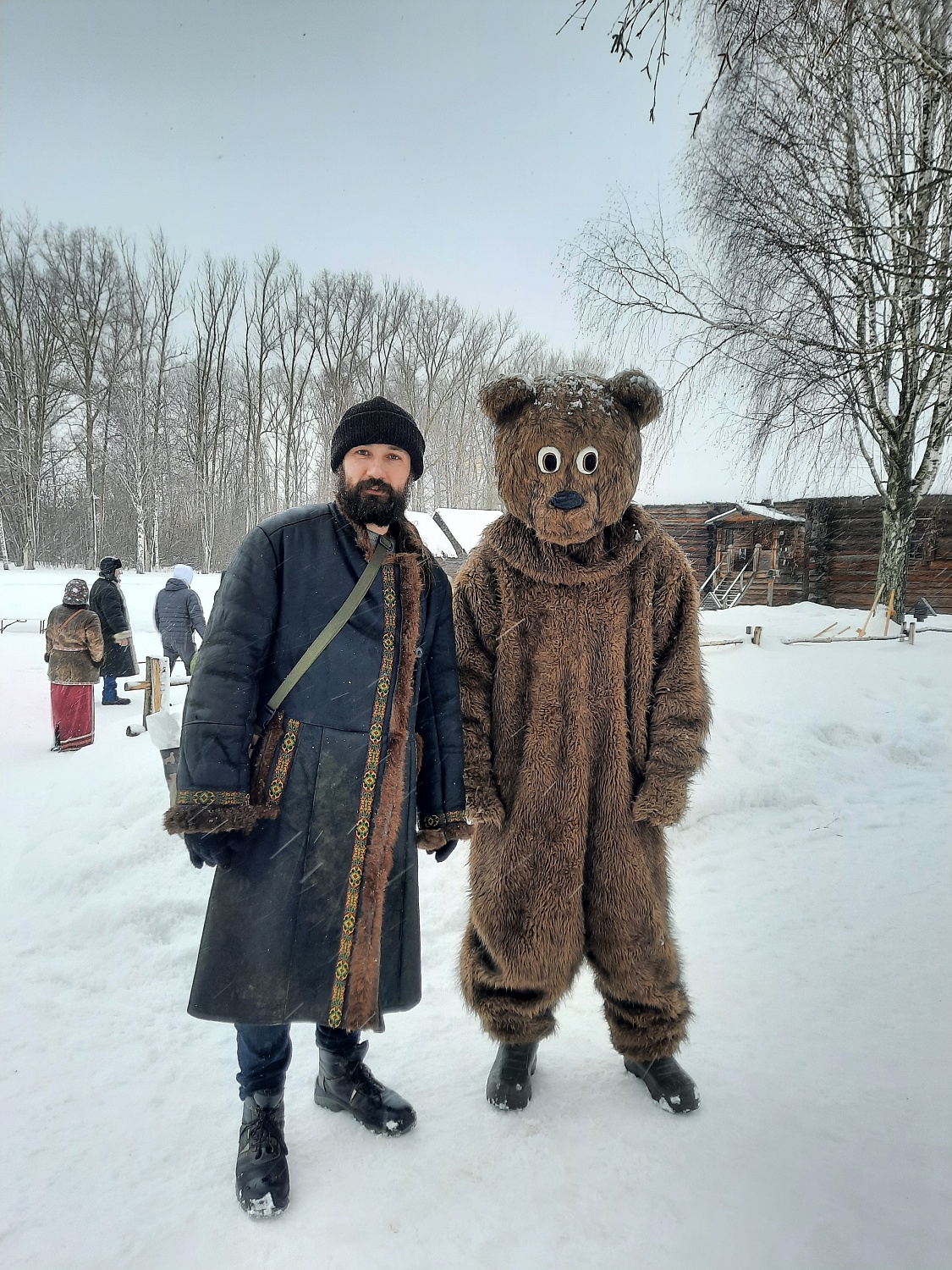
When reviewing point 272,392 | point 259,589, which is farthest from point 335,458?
point 272,392

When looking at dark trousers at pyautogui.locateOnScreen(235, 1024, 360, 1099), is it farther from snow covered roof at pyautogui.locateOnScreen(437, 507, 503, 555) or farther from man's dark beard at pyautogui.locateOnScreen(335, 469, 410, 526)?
snow covered roof at pyautogui.locateOnScreen(437, 507, 503, 555)

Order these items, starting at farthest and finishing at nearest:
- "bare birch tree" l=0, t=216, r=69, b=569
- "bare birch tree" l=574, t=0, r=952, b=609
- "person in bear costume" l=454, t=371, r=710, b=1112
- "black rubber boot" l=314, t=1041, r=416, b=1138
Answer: "bare birch tree" l=0, t=216, r=69, b=569, "bare birch tree" l=574, t=0, r=952, b=609, "person in bear costume" l=454, t=371, r=710, b=1112, "black rubber boot" l=314, t=1041, r=416, b=1138

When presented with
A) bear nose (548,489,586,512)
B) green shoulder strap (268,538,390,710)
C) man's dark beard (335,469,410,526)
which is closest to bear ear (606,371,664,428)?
bear nose (548,489,586,512)

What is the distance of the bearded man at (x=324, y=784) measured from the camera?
150 centimetres

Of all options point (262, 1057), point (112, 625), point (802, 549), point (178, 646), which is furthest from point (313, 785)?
point (802, 549)

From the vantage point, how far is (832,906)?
2939 millimetres

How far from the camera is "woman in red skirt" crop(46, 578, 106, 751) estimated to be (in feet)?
18.9

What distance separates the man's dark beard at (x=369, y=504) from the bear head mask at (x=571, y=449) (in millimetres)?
379

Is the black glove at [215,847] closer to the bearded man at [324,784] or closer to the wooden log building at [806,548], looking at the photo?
the bearded man at [324,784]

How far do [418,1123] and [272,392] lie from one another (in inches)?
877

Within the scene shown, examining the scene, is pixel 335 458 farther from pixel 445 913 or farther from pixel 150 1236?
pixel 445 913

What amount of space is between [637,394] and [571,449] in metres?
0.27

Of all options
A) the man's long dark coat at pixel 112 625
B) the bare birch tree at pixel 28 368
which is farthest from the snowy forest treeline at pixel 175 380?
the man's long dark coat at pixel 112 625

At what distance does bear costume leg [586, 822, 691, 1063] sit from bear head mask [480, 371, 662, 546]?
2.99 ft
